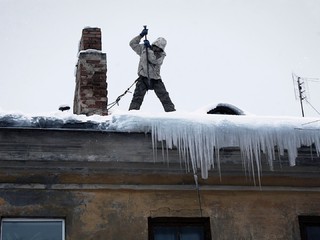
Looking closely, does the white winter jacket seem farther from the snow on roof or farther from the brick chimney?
the snow on roof

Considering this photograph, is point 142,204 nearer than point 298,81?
Yes

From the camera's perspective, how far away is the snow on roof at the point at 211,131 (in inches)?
297

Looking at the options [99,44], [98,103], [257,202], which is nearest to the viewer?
[257,202]

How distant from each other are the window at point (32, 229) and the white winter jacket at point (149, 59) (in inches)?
152

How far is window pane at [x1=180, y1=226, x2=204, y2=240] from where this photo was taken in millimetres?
7586

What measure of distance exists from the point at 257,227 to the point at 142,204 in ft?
4.82

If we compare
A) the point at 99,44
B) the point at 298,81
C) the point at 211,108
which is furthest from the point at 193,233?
the point at 298,81

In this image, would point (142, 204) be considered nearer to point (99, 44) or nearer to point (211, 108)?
point (211, 108)

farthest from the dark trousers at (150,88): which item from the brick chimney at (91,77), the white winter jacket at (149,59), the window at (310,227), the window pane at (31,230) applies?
the window pane at (31,230)

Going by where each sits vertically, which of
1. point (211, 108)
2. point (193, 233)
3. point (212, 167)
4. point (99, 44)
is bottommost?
point (193, 233)

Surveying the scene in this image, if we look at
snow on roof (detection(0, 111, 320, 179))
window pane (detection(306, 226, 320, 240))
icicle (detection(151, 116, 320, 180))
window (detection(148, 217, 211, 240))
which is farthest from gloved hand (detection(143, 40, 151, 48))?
window pane (detection(306, 226, 320, 240))

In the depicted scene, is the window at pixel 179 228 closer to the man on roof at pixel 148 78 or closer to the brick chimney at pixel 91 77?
the brick chimney at pixel 91 77

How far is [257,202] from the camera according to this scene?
7.89 m

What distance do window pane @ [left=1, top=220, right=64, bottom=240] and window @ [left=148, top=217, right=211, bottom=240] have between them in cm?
112
